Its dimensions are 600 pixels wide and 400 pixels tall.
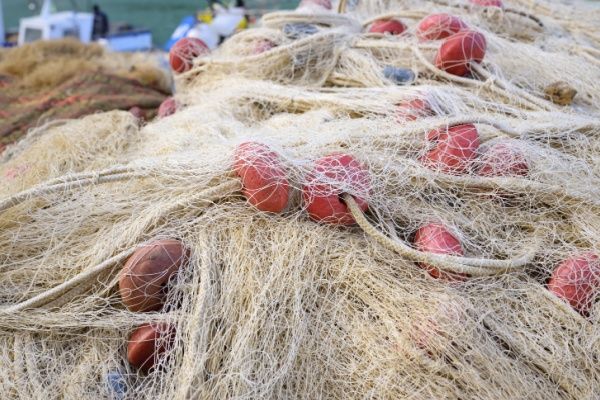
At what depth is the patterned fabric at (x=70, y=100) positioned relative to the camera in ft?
11.9

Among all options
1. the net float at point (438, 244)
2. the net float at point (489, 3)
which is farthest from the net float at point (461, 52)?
the net float at point (438, 244)

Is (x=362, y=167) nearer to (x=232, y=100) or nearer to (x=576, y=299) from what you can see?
(x=576, y=299)

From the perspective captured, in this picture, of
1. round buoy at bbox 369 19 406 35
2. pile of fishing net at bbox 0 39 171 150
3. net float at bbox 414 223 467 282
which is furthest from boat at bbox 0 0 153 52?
net float at bbox 414 223 467 282

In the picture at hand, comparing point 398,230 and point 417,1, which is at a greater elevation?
point 417,1

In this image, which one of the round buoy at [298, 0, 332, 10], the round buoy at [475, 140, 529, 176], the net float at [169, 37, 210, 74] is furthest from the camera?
the round buoy at [298, 0, 332, 10]

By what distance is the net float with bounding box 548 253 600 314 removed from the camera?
1685 mm

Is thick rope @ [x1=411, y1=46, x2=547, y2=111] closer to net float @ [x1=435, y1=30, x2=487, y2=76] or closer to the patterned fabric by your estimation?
net float @ [x1=435, y1=30, x2=487, y2=76]

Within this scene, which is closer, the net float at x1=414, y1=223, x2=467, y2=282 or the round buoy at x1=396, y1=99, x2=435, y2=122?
the net float at x1=414, y1=223, x2=467, y2=282

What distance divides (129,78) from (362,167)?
9.53ft

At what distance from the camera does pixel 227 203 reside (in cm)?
189

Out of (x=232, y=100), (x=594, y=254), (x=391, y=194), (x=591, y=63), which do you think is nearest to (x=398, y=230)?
(x=391, y=194)

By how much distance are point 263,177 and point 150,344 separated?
1.93ft

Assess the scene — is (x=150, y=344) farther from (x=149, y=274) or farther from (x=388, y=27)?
(x=388, y=27)

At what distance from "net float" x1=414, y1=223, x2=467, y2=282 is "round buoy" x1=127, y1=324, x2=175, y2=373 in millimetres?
783
